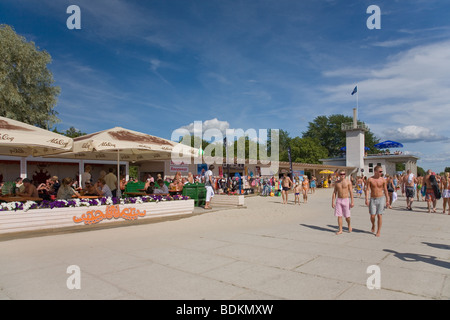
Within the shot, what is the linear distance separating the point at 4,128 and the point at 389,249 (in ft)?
26.8

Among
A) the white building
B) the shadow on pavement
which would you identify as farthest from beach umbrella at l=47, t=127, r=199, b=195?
the white building

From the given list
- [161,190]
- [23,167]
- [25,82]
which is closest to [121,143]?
[161,190]

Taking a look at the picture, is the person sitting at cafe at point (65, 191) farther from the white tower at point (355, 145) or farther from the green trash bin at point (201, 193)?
the white tower at point (355, 145)

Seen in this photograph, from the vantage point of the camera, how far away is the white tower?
45062 millimetres

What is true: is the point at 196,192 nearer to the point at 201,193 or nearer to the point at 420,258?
the point at 201,193

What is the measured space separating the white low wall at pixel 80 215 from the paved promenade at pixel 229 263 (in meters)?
0.38

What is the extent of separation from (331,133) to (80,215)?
72857 millimetres

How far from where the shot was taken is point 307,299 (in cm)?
336

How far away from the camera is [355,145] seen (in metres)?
45.7

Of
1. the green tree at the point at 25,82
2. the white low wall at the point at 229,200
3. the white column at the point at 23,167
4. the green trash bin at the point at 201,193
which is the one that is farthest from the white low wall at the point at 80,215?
the green tree at the point at 25,82

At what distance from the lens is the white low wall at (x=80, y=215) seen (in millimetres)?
6430

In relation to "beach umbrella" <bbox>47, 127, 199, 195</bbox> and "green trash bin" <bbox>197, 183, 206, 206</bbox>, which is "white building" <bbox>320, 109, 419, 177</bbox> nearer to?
"green trash bin" <bbox>197, 183, 206, 206</bbox>
